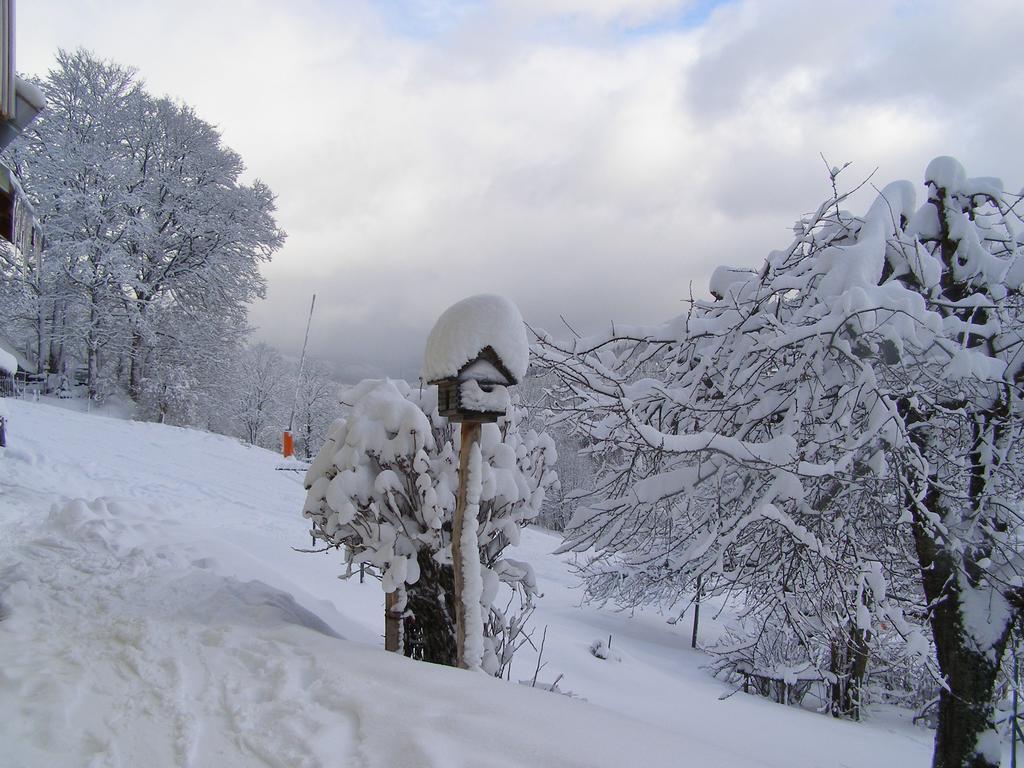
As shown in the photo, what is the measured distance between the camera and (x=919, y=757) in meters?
7.43

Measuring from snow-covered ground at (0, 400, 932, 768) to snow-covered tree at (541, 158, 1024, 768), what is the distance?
1275mm

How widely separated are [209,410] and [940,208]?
87.4 ft

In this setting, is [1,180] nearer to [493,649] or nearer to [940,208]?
[493,649]

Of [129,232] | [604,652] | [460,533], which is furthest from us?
[129,232]

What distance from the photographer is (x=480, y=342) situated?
11.5ft

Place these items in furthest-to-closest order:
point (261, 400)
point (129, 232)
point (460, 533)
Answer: point (261, 400)
point (129, 232)
point (460, 533)

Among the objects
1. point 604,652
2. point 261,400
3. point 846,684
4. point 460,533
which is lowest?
point 846,684

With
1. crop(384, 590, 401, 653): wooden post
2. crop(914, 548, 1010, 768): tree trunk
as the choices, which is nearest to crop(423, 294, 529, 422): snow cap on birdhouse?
crop(384, 590, 401, 653): wooden post

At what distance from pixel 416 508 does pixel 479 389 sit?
105cm

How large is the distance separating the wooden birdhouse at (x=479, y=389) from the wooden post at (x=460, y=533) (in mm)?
137

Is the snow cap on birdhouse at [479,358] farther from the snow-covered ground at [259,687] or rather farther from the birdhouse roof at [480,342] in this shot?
the snow-covered ground at [259,687]

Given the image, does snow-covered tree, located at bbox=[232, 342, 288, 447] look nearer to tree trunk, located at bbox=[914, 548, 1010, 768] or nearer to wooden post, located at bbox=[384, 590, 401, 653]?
wooden post, located at bbox=[384, 590, 401, 653]

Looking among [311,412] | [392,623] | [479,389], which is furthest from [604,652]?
[311,412]

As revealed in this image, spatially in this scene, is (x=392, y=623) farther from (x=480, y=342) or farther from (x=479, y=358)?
(x=480, y=342)
